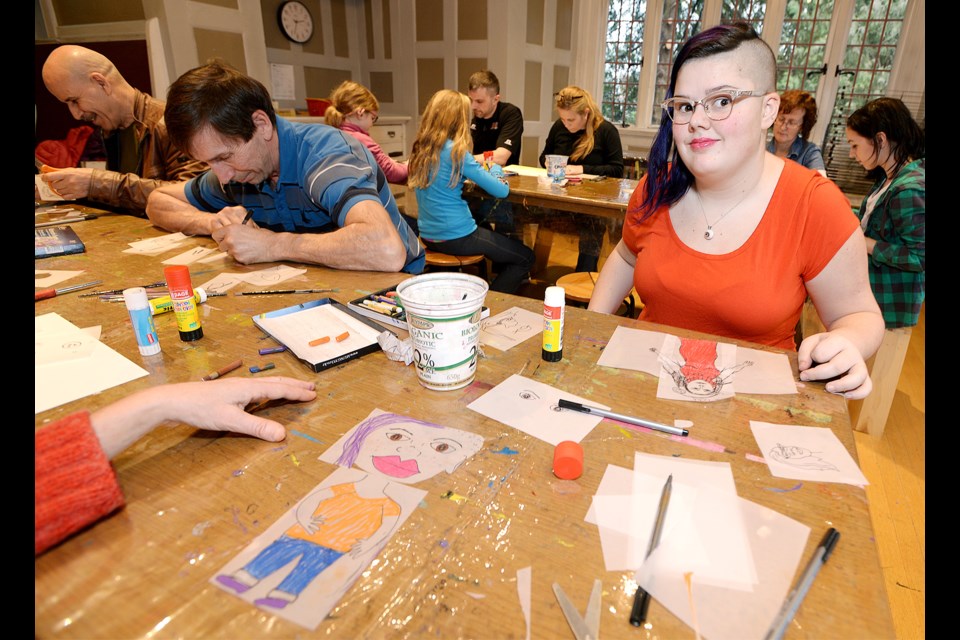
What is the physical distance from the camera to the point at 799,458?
781 mm

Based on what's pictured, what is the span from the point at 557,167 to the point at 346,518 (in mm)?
3066

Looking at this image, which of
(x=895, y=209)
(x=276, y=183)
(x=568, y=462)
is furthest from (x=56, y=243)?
(x=895, y=209)

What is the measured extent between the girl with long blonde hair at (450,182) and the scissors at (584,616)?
2693 mm

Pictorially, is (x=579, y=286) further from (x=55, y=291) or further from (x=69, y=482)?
(x=69, y=482)

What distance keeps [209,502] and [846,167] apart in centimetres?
538

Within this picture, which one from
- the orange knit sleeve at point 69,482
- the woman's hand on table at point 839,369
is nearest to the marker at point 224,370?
the orange knit sleeve at point 69,482

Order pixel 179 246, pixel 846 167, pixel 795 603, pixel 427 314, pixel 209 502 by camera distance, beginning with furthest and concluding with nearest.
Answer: pixel 846 167, pixel 179 246, pixel 427 314, pixel 209 502, pixel 795 603

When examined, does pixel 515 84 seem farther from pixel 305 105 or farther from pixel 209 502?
pixel 209 502

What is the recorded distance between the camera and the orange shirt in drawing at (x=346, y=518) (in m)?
0.64

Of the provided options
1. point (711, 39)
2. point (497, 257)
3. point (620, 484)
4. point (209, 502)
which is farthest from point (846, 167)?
point (209, 502)

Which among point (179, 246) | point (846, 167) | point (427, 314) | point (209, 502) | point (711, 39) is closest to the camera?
point (209, 502)
